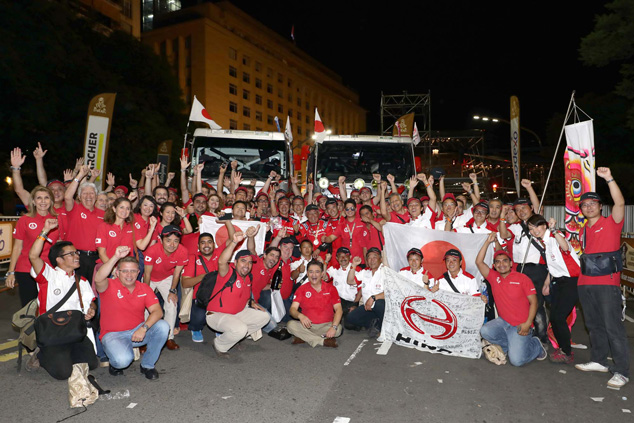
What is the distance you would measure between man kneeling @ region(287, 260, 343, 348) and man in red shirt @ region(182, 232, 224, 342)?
120 cm

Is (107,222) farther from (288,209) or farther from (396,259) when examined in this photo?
(396,259)

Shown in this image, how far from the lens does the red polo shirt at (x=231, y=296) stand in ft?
20.1

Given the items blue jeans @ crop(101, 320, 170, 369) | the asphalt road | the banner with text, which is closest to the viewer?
the asphalt road

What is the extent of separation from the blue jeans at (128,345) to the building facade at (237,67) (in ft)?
159

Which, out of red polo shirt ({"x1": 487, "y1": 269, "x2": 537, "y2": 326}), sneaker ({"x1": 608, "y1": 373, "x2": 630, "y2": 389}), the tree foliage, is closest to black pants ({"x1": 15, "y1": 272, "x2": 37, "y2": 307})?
red polo shirt ({"x1": 487, "y1": 269, "x2": 537, "y2": 326})

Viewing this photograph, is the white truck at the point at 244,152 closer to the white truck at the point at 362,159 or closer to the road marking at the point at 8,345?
the white truck at the point at 362,159

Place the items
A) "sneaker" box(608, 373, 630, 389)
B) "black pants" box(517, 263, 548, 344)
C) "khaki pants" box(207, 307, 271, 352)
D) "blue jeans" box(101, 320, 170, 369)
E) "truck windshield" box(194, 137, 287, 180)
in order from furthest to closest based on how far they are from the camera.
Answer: "truck windshield" box(194, 137, 287, 180)
"black pants" box(517, 263, 548, 344)
"khaki pants" box(207, 307, 271, 352)
"blue jeans" box(101, 320, 170, 369)
"sneaker" box(608, 373, 630, 389)

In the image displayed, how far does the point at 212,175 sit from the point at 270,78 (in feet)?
187

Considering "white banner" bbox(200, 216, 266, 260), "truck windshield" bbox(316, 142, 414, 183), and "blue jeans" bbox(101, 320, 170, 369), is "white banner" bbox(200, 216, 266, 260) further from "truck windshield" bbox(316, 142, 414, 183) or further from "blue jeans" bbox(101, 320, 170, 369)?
"truck windshield" bbox(316, 142, 414, 183)

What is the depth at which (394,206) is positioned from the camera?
325 inches

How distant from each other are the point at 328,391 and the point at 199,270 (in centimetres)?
280

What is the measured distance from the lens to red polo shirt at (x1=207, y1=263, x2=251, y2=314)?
6.13m

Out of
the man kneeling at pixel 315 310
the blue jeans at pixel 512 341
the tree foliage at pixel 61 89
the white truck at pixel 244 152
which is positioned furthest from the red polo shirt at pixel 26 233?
the tree foliage at pixel 61 89

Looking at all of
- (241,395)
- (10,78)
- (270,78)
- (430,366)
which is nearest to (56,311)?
(241,395)
